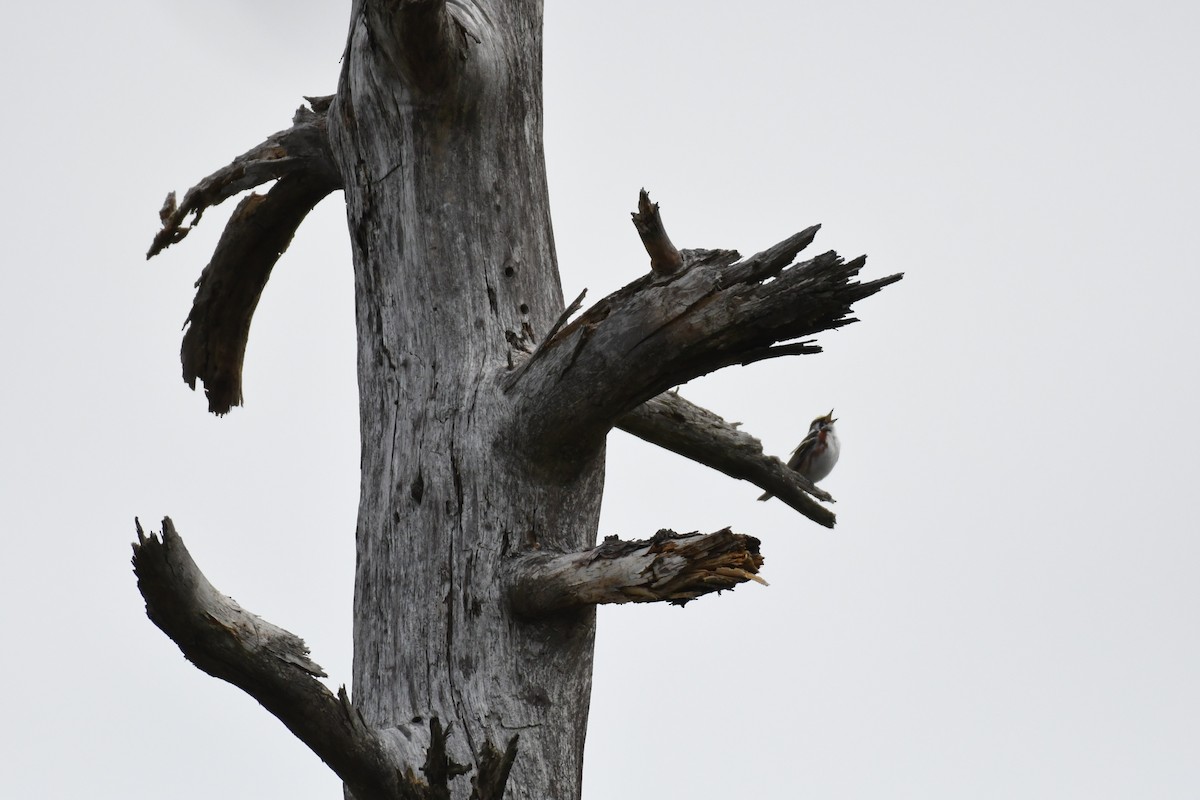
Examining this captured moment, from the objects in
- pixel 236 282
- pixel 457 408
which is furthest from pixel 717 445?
pixel 236 282

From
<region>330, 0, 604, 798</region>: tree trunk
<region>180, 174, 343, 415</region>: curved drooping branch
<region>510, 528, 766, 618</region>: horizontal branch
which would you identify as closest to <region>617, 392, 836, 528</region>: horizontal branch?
<region>330, 0, 604, 798</region>: tree trunk

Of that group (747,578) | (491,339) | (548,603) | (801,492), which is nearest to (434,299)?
(491,339)

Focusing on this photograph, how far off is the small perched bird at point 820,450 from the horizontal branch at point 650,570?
18.2 feet

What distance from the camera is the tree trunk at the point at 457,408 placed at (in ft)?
8.52

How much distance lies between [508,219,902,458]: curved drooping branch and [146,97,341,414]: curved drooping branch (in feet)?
4.29

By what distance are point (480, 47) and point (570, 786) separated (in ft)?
6.01

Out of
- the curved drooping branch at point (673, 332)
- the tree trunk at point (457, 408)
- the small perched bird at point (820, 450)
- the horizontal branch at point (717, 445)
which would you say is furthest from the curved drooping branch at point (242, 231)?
the small perched bird at point (820, 450)

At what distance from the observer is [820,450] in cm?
798

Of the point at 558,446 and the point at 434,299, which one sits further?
the point at 434,299

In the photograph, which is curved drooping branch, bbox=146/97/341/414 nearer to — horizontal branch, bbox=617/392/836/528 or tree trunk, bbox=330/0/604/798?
tree trunk, bbox=330/0/604/798

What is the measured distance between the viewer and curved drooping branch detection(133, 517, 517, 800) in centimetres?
203

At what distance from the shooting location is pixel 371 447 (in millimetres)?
2947

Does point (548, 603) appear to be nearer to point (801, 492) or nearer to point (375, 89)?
point (375, 89)

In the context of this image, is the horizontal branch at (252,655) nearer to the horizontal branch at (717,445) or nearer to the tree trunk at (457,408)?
the tree trunk at (457,408)
